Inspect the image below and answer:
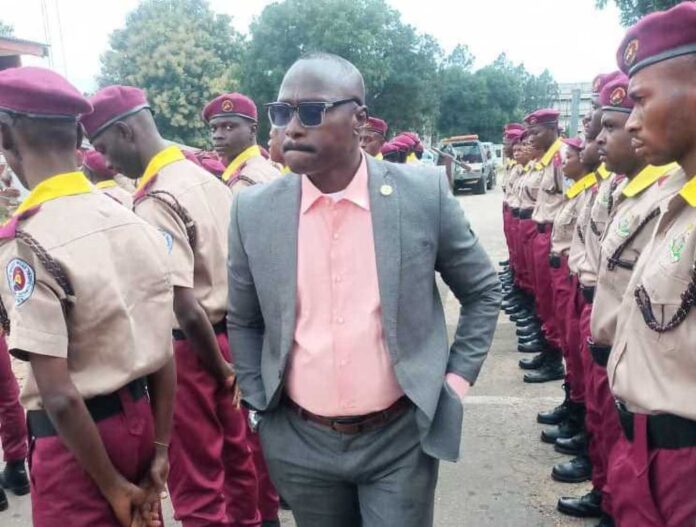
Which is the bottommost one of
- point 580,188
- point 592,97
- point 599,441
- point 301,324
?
point 599,441

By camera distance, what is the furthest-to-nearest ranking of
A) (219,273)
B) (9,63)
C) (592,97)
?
1. (9,63)
2. (592,97)
3. (219,273)

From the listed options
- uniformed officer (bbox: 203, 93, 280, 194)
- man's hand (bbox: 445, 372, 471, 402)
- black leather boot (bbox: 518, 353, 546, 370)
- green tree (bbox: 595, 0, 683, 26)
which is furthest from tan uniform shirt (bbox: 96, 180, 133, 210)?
green tree (bbox: 595, 0, 683, 26)

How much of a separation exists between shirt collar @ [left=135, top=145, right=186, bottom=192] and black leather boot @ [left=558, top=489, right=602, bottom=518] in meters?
2.71

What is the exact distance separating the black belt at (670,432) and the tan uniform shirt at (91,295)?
5.11 ft

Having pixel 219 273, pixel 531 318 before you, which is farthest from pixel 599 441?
pixel 531 318

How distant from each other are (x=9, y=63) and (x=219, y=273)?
14.1 m

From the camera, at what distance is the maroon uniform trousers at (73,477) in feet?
6.70

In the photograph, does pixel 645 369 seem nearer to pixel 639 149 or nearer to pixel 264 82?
pixel 639 149

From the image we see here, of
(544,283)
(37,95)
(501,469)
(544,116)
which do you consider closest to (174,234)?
(37,95)

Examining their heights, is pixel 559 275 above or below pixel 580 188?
below

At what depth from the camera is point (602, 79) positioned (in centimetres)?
384

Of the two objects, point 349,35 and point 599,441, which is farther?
point 349,35

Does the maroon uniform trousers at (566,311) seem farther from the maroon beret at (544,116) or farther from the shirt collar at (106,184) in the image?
the shirt collar at (106,184)

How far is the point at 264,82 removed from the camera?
3234 centimetres
